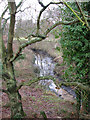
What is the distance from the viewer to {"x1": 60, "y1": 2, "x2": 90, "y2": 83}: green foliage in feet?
19.6

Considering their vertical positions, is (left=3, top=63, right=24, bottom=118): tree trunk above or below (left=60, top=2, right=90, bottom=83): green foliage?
below

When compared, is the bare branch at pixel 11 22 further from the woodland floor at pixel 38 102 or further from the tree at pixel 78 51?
the woodland floor at pixel 38 102

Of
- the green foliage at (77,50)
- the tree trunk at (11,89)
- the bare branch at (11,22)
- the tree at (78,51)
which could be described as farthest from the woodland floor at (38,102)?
the bare branch at (11,22)

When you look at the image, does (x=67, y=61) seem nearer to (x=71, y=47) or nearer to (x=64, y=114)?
(x=71, y=47)

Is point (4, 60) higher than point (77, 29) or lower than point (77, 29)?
lower

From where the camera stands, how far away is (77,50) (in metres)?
6.50

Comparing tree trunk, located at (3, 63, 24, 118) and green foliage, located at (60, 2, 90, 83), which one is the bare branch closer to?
tree trunk, located at (3, 63, 24, 118)

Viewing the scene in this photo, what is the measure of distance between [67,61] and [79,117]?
3.15 metres

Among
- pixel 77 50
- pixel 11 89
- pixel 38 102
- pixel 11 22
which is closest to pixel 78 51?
pixel 77 50

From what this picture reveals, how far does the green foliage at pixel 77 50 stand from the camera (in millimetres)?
5977

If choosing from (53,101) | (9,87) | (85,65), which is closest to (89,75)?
(85,65)

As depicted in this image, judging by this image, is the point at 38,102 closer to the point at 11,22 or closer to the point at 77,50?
the point at 77,50

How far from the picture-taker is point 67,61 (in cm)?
713

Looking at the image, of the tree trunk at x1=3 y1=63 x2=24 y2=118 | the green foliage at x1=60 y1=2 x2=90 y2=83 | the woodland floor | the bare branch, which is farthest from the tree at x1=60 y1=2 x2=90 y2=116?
the tree trunk at x1=3 y1=63 x2=24 y2=118
